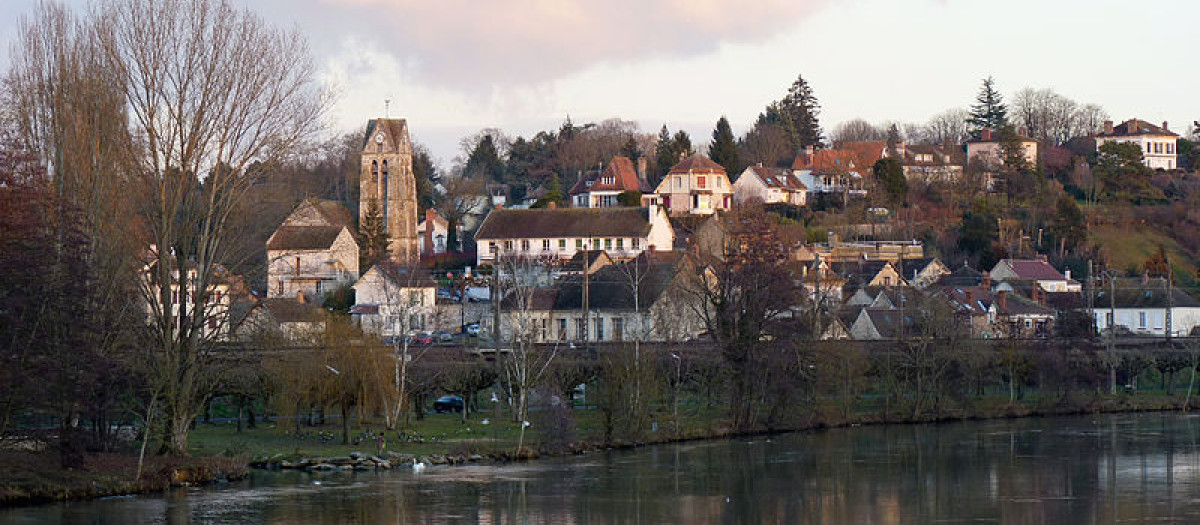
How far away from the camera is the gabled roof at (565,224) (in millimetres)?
89812

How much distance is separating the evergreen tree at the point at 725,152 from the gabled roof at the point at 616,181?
7193mm

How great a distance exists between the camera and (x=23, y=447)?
3622cm

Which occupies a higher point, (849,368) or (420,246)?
(420,246)

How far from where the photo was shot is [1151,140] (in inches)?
4914

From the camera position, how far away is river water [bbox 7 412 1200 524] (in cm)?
3244

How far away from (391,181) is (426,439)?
175 ft

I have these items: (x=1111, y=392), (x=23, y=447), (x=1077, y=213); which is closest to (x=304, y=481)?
(x=23, y=447)

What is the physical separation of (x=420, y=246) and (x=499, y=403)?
52088 mm

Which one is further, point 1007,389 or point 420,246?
point 420,246

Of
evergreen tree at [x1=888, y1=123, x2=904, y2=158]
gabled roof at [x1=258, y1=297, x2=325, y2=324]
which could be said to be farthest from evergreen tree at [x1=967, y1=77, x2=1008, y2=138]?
gabled roof at [x1=258, y1=297, x2=325, y2=324]

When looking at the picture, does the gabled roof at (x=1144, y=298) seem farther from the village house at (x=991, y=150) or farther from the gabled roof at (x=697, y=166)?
the gabled roof at (x=697, y=166)

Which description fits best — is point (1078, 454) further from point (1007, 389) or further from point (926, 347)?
point (1007, 389)

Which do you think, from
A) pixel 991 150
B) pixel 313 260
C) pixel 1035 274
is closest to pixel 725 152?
pixel 991 150

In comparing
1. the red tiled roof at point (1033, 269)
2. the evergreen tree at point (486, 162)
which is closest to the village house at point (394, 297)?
the red tiled roof at point (1033, 269)
